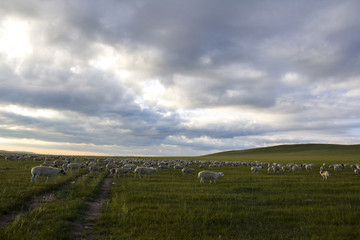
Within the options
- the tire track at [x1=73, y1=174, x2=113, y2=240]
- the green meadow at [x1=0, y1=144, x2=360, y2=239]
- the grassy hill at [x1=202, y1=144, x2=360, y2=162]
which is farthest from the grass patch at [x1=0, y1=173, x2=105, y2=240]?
the grassy hill at [x1=202, y1=144, x2=360, y2=162]

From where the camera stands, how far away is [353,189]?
18.8m

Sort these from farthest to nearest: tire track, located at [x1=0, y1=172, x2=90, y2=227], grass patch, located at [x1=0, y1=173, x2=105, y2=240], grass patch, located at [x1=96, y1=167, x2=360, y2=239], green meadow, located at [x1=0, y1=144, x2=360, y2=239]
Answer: tire track, located at [x1=0, y1=172, x2=90, y2=227], grass patch, located at [x1=96, y1=167, x2=360, y2=239], green meadow, located at [x1=0, y1=144, x2=360, y2=239], grass patch, located at [x1=0, y1=173, x2=105, y2=240]

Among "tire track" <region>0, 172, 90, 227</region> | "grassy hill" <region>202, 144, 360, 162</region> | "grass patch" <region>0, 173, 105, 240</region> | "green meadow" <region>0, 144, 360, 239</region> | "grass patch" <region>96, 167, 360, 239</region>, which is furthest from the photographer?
"grassy hill" <region>202, 144, 360, 162</region>

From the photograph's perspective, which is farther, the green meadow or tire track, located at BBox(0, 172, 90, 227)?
tire track, located at BBox(0, 172, 90, 227)

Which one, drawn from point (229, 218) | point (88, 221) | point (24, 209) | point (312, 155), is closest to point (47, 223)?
point (88, 221)

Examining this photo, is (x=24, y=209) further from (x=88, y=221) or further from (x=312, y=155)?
(x=312, y=155)

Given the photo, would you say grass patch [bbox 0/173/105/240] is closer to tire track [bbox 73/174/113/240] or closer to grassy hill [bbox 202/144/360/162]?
tire track [bbox 73/174/113/240]

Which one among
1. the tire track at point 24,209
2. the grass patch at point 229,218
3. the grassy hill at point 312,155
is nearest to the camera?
the grass patch at point 229,218

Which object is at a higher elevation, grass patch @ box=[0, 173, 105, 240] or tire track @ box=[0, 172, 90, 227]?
grass patch @ box=[0, 173, 105, 240]

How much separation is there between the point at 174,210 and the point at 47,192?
10334 mm

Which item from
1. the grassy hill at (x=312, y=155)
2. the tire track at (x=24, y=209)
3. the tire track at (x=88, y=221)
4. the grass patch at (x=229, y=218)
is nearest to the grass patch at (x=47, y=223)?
the tire track at (x=88, y=221)

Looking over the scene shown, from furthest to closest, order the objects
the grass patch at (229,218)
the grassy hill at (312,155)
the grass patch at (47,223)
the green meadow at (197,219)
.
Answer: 1. the grassy hill at (312,155)
2. the grass patch at (229,218)
3. the green meadow at (197,219)
4. the grass patch at (47,223)

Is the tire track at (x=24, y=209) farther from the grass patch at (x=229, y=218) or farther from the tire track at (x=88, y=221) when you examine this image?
the grass patch at (x=229, y=218)

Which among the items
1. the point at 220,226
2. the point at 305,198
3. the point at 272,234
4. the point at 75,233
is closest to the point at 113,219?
the point at 75,233
